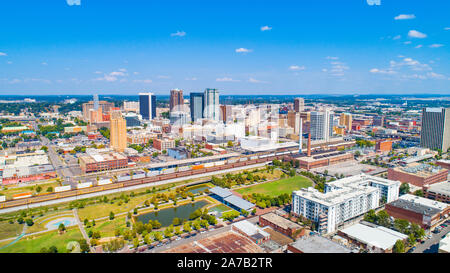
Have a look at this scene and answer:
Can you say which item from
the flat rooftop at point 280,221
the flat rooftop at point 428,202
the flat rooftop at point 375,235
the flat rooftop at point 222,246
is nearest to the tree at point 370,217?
the flat rooftop at point 375,235

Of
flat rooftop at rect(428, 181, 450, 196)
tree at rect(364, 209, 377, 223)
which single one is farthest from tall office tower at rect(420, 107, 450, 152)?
tree at rect(364, 209, 377, 223)

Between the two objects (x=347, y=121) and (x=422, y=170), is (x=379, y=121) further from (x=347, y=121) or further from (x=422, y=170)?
(x=422, y=170)

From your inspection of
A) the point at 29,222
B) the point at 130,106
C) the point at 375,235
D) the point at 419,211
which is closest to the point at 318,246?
the point at 375,235

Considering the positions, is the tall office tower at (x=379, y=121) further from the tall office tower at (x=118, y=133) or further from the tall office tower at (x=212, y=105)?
the tall office tower at (x=118, y=133)

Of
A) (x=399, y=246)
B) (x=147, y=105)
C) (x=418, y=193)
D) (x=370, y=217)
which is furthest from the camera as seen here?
(x=147, y=105)

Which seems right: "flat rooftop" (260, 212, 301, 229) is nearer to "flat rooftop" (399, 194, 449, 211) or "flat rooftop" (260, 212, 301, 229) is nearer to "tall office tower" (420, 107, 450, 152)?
"flat rooftop" (399, 194, 449, 211)

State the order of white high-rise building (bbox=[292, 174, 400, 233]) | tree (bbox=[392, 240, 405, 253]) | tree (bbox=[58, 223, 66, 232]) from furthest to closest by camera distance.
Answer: white high-rise building (bbox=[292, 174, 400, 233]) → tree (bbox=[58, 223, 66, 232]) → tree (bbox=[392, 240, 405, 253])
